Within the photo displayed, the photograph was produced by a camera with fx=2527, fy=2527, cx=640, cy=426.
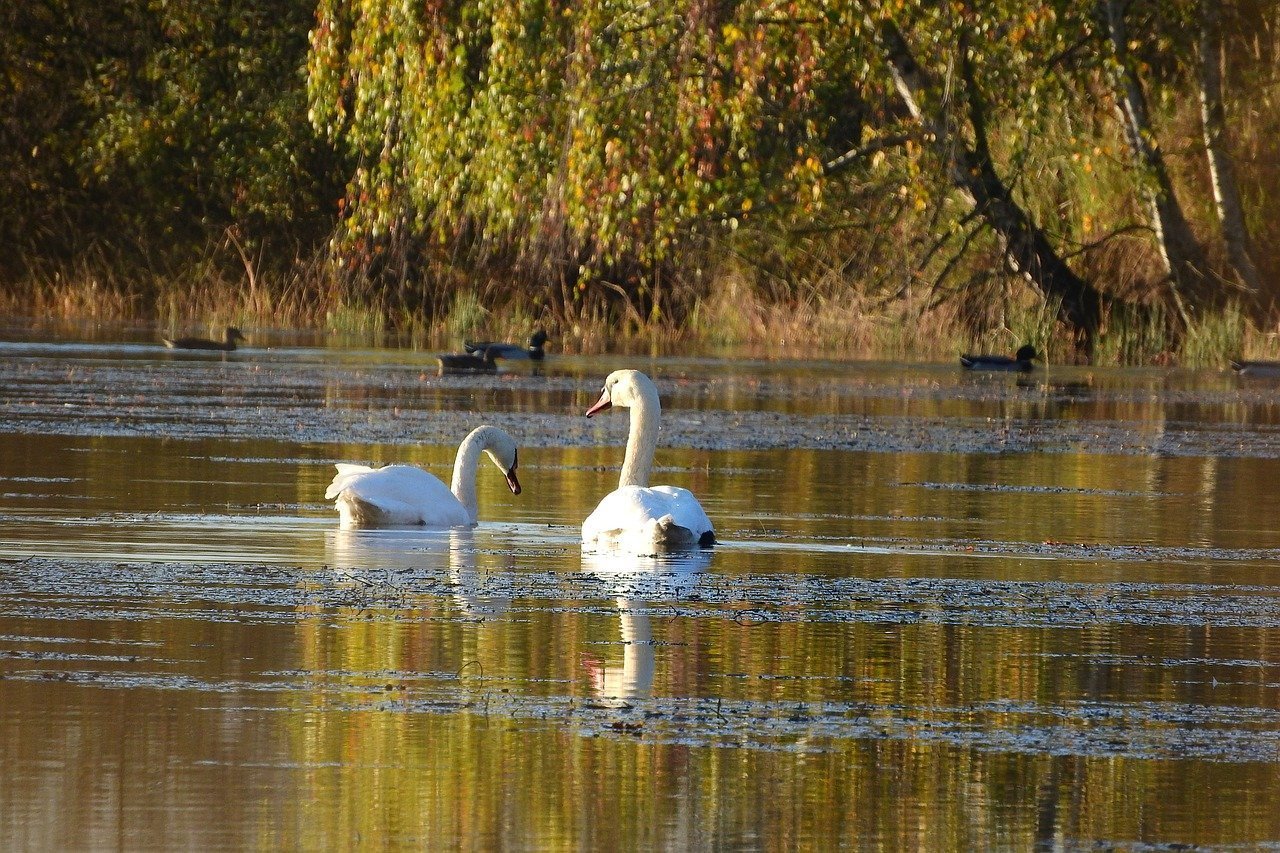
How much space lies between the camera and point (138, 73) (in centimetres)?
4681

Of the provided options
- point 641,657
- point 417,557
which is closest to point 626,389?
point 417,557

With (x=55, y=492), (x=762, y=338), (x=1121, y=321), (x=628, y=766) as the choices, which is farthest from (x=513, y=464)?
(x=762, y=338)

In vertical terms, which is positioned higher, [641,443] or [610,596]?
[641,443]

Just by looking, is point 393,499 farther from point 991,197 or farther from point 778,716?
point 991,197

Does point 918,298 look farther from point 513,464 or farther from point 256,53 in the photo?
point 513,464

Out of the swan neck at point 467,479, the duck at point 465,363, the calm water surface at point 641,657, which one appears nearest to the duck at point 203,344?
the duck at point 465,363

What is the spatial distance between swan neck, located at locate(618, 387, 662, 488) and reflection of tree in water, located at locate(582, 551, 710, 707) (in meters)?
2.27

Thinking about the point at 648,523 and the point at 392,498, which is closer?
the point at 648,523

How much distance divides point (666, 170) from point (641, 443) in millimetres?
12921

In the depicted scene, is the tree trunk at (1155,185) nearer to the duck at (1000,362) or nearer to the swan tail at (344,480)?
the duck at (1000,362)

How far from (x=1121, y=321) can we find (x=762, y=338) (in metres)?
6.13

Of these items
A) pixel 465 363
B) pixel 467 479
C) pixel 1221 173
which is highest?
pixel 1221 173

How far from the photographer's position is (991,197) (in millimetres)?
31828

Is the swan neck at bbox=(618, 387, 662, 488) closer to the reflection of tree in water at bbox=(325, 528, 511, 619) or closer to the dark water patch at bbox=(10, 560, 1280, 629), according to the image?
the reflection of tree in water at bbox=(325, 528, 511, 619)
